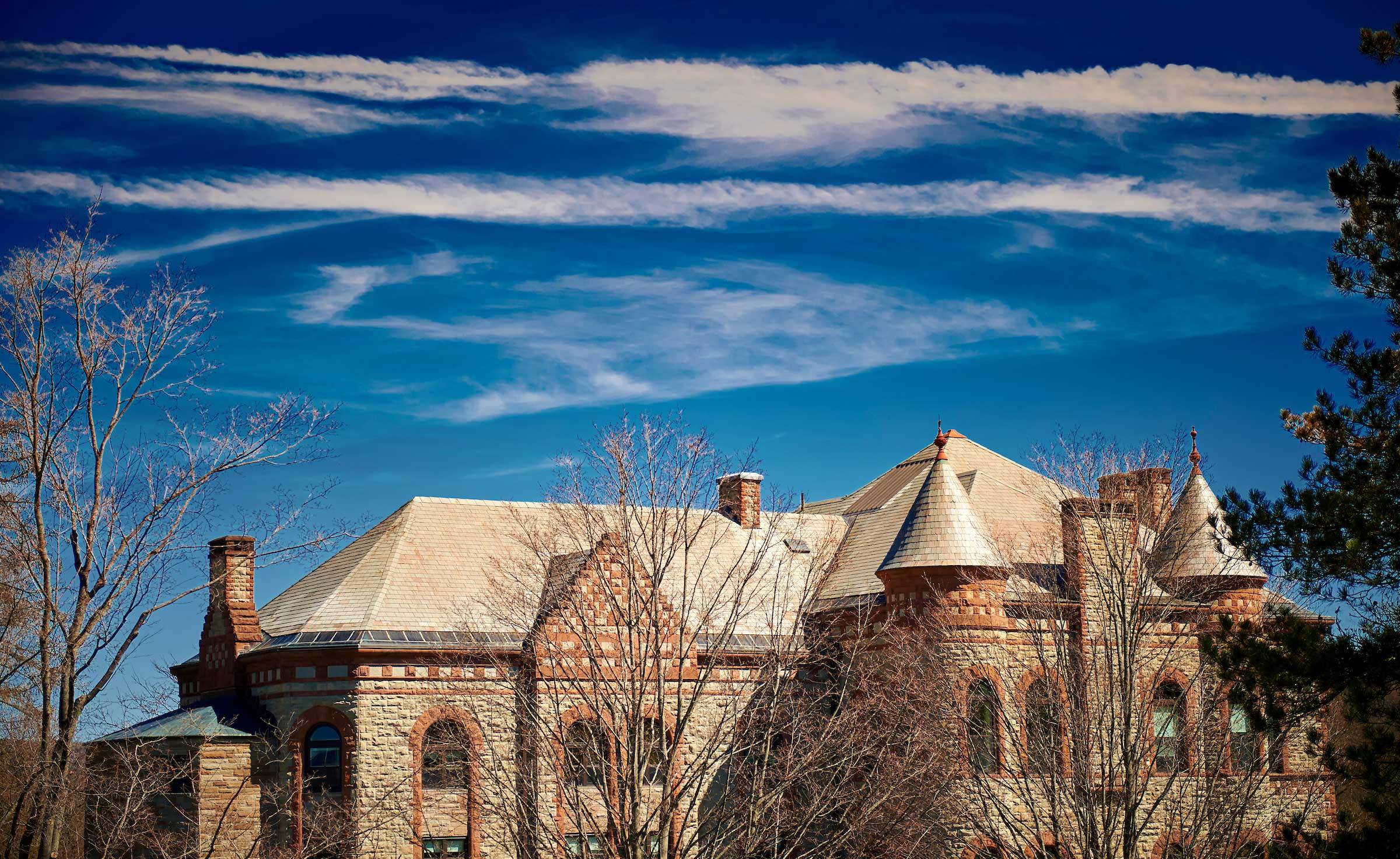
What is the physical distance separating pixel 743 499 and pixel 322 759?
44.9 ft

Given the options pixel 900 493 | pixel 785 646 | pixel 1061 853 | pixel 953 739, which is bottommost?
pixel 1061 853

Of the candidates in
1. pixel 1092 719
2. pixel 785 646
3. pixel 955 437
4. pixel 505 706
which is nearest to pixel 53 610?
pixel 505 706

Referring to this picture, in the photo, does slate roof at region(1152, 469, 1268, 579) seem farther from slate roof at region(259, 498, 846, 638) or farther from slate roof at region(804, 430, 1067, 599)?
slate roof at region(259, 498, 846, 638)

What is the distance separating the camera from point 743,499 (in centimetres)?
3641

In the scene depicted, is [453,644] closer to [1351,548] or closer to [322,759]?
[322,759]

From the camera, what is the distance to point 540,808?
26.1 metres

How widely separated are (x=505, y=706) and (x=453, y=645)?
5234 mm

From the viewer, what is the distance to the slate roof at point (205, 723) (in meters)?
28.0

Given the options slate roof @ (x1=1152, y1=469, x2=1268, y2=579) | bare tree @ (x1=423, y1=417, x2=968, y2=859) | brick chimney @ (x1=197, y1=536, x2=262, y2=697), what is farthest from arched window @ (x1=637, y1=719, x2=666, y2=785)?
slate roof @ (x1=1152, y1=469, x2=1268, y2=579)

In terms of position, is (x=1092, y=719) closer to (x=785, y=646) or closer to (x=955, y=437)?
(x=785, y=646)

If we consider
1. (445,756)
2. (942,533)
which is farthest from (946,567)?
(445,756)

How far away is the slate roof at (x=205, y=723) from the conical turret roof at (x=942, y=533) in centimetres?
1494

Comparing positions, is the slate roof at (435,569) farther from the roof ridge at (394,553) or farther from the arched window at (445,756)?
the arched window at (445,756)

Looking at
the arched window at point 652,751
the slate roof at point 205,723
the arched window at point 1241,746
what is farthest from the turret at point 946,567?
the slate roof at point 205,723
